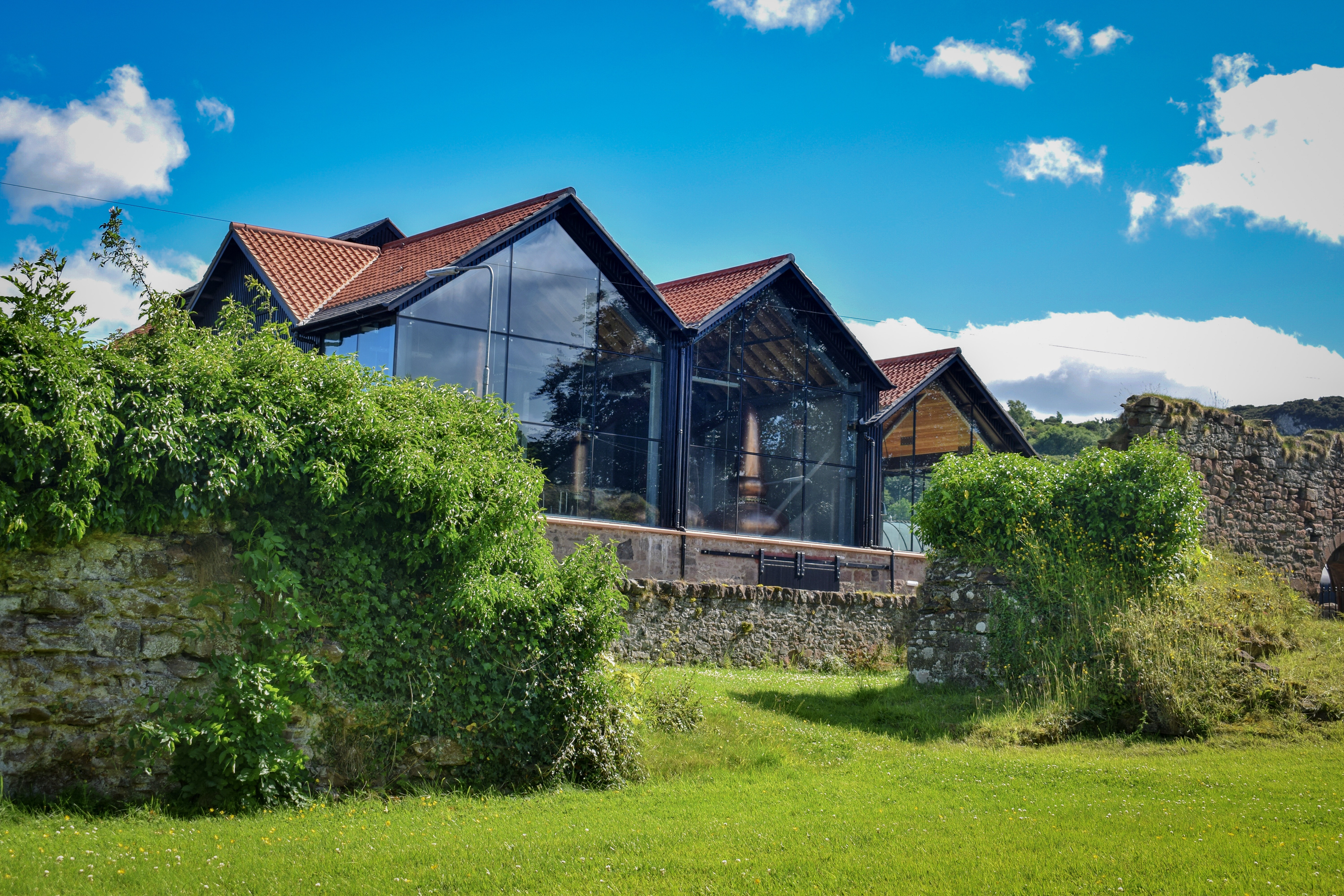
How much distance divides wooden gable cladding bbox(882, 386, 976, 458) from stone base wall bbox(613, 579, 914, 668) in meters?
5.86

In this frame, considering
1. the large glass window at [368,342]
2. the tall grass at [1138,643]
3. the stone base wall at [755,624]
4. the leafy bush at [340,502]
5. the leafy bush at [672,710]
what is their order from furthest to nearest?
the large glass window at [368,342] < the stone base wall at [755,624] < the tall grass at [1138,643] < the leafy bush at [672,710] < the leafy bush at [340,502]

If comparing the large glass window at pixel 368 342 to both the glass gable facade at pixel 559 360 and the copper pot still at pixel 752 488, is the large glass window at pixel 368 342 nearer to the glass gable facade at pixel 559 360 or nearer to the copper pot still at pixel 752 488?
the glass gable facade at pixel 559 360

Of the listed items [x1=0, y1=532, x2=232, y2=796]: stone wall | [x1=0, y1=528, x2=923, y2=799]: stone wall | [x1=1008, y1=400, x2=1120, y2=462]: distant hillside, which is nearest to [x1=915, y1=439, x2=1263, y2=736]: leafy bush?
[x1=0, y1=528, x2=923, y2=799]: stone wall

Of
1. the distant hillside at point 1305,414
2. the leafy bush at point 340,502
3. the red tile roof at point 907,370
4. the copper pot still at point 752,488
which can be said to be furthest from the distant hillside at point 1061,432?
the leafy bush at point 340,502

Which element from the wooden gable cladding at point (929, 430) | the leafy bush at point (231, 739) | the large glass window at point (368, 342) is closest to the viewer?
the leafy bush at point (231, 739)

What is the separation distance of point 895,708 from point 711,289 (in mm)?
13220

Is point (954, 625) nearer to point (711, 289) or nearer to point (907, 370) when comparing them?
point (711, 289)

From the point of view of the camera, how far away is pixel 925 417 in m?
26.4

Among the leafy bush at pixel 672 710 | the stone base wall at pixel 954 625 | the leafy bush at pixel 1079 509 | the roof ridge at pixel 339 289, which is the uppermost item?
the roof ridge at pixel 339 289

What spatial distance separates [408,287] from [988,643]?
10965 millimetres

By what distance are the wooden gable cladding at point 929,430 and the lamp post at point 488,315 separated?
36.5ft

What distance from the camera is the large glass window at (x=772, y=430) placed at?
2186 cm

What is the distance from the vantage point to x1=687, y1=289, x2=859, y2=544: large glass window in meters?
21.9

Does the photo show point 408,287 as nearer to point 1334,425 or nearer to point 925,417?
point 925,417
